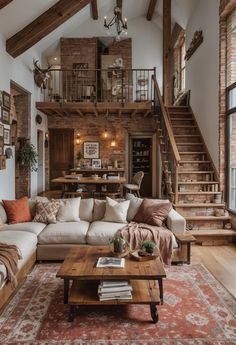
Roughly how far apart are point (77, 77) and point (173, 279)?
330 inches

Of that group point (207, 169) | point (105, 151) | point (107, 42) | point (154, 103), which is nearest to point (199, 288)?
point (207, 169)

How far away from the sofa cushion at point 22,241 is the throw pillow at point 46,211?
1.57 ft

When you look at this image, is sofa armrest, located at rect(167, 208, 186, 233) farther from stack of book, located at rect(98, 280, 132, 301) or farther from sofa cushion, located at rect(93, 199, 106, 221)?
stack of book, located at rect(98, 280, 132, 301)

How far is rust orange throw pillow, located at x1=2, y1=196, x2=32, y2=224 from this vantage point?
4.20 m

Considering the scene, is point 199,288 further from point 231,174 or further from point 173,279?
point 231,174

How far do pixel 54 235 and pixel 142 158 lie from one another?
6.97m

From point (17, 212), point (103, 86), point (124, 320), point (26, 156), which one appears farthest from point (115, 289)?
point (103, 86)

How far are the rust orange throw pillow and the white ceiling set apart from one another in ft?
11.4

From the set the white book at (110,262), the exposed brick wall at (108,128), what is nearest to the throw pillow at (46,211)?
the white book at (110,262)

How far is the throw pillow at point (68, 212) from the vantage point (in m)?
4.31

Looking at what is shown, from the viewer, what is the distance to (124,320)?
2523mm

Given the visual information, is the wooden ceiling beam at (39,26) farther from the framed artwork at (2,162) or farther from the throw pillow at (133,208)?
the throw pillow at (133,208)

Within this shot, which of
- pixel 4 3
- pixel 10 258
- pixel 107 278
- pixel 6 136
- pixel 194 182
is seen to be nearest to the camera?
pixel 107 278

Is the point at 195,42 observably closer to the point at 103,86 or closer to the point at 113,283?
the point at 103,86
